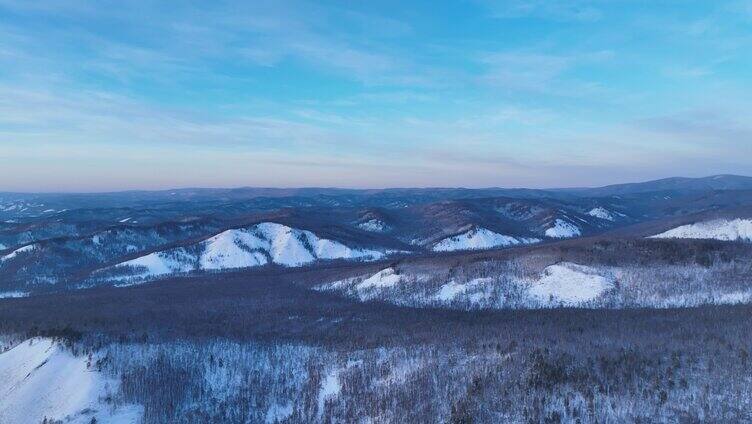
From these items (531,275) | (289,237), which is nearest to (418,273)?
(531,275)

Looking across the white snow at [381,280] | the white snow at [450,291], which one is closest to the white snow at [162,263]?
the white snow at [381,280]

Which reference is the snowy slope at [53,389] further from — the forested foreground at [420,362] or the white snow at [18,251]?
the white snow at [18,251]

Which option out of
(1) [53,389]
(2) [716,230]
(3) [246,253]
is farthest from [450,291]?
(2) [716,230]

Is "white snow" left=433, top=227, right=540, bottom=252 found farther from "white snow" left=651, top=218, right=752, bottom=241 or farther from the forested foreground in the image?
the forested foreground

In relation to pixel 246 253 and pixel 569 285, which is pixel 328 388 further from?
pixel 246 253

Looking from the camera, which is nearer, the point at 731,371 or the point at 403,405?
the point at 731,371

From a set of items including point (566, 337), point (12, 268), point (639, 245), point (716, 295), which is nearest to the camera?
point (566, 337)

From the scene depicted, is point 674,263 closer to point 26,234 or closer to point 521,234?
point 521,234
